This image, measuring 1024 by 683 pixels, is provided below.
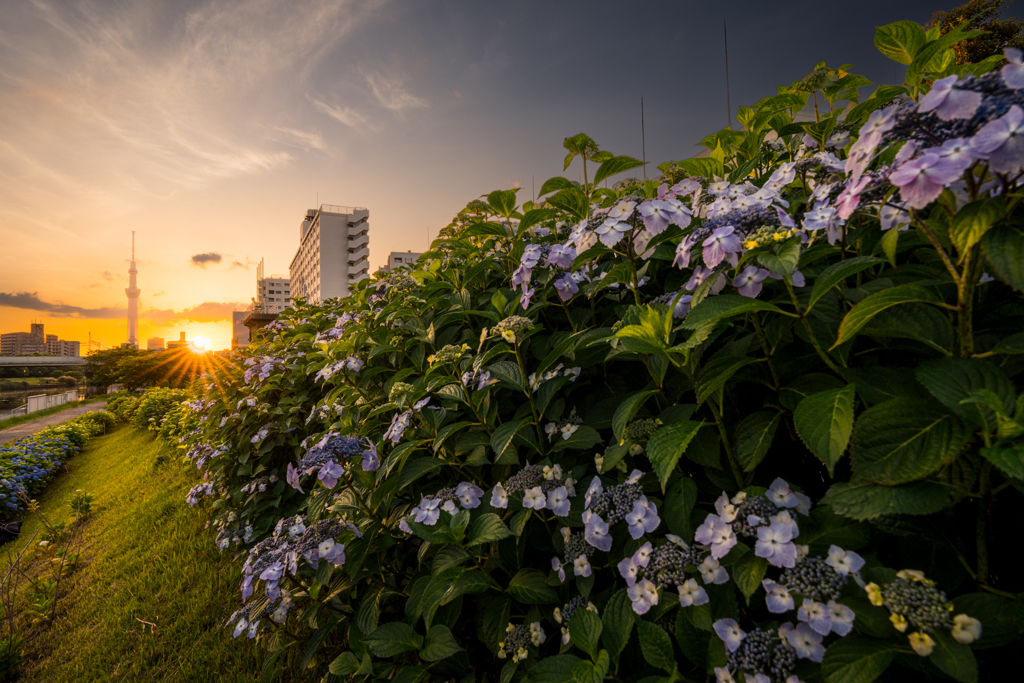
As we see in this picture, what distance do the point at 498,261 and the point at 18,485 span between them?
9063 millimetres

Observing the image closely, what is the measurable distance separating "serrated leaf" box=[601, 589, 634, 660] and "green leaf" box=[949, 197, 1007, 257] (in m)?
0.86

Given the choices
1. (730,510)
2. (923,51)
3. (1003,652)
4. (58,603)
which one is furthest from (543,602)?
(58,603)

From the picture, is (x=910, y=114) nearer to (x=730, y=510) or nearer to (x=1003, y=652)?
(x=730, y=510)

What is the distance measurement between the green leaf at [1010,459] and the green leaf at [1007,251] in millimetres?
212

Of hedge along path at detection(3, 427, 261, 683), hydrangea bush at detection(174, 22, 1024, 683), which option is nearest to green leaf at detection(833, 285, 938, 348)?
hydrangea bush at detection(174, 22, 1024, 683)

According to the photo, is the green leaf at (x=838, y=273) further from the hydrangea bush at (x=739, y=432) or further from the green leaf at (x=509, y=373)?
the green leaf at (x=509, y=373)

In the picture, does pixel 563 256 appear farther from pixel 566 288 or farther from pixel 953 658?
pixel 953 658

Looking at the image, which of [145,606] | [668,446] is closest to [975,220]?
[668,446]

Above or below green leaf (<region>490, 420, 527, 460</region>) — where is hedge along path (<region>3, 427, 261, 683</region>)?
below

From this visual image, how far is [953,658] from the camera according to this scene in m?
0.59

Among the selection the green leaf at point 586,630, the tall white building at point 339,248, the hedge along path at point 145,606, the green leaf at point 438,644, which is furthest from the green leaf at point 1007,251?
the tall white building at point 339,248

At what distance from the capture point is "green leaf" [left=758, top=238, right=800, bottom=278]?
2.32ft

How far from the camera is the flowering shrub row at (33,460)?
20.5 feet

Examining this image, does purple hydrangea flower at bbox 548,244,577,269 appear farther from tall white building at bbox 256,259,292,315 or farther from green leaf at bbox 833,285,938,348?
tall white building at bbox 256,259,292,315
